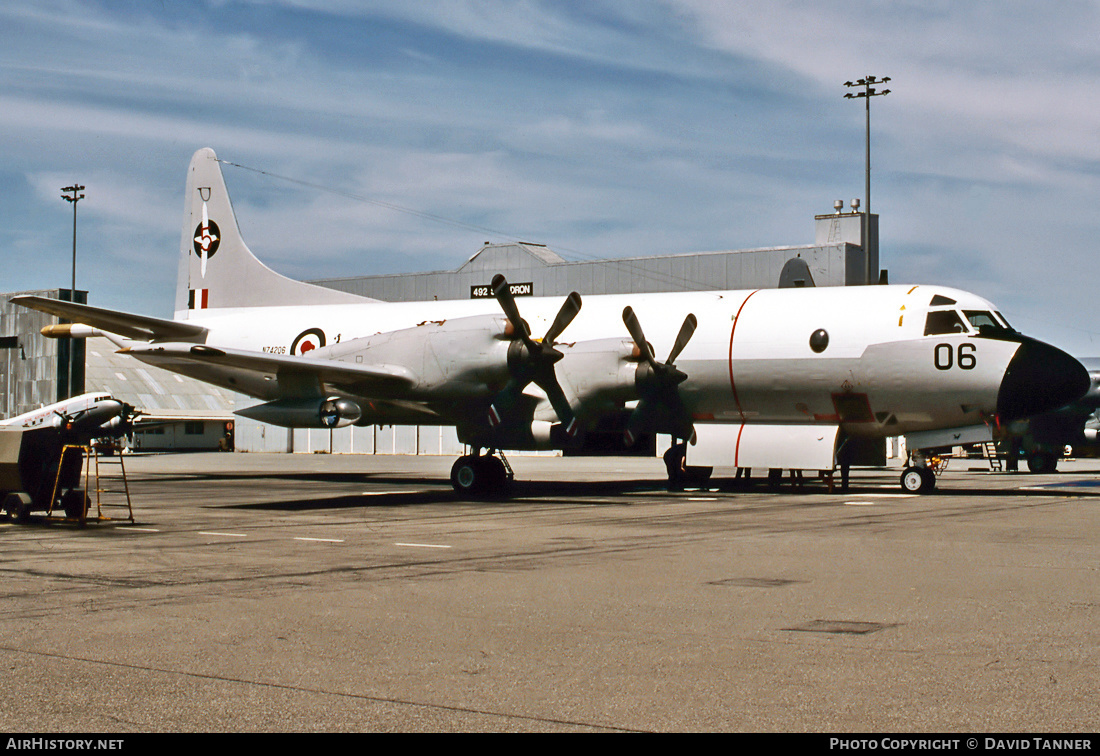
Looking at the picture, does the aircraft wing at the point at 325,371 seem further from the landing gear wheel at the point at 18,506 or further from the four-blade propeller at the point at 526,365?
the landing gear wheel at the point at 18,506

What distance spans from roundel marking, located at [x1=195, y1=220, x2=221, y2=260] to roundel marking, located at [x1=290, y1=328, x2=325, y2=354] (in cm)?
592

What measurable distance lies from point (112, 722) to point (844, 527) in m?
13.3

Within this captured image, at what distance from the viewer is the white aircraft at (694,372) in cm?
2256

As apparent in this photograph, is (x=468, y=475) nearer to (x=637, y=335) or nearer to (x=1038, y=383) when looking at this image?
(x=637, y=335)

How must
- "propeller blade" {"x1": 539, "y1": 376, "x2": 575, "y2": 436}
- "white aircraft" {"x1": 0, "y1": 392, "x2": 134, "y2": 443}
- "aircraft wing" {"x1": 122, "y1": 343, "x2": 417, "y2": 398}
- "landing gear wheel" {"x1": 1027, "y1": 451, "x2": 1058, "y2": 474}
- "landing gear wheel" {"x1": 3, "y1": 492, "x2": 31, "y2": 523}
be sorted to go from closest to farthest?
"landing gear wheel" {"x1": 3, "y1": 492, "x2": 31, "y2": 523} → "aircraft wing" {"x1": 122, "y1": 343, "x2": 417, "y2": 398} → "propeller blade" {"x1": 539, "y1": 376, "x2": 575, "y2": 436} → "landing gear wheel" {"x1": 1027, "y1": 451, "x2": 1058, "y2": 474} → "white aircraft" {"x1": 0, "y1": 392, "x2": 134, "y2": 443}

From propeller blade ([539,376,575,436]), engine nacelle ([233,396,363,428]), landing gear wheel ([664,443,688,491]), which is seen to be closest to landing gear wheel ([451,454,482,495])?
propeller blade ([539,376,575,436])

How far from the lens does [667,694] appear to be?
21.0 feet

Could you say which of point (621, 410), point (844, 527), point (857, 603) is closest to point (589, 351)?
point (621, 410)

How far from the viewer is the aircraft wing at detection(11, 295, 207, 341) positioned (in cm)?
2309

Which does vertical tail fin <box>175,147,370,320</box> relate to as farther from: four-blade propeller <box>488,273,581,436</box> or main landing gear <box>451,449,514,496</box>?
four-blade propeller <box>488,273,581,436</box>

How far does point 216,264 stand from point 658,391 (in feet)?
54.6

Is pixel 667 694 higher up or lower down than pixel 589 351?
lower down

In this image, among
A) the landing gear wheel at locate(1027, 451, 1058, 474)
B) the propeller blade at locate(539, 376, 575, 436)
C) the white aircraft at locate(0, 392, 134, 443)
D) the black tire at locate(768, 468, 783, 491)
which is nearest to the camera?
the propeller blade at locate(539, 376, 575, 436)

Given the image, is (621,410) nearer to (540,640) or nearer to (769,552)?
(769,552)
